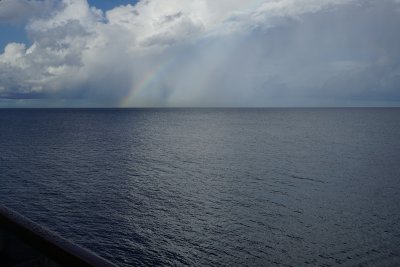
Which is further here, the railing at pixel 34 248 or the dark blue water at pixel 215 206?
the dark blue water at pixel 215 206

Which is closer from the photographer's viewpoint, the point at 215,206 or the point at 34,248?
the point at 34,248

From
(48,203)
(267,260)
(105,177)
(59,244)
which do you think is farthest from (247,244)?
(105,177)

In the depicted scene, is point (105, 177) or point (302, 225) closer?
point (302, 225)

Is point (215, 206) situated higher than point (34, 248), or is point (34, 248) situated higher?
point (34, 248)

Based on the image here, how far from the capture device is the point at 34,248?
10.3 feet

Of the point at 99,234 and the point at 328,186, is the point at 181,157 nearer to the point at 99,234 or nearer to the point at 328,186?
the point at 328,186

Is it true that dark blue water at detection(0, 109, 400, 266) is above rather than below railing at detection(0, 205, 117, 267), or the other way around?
below

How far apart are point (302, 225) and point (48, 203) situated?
2742 cm

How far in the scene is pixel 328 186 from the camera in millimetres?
45531

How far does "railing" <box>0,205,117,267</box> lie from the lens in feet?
8.99

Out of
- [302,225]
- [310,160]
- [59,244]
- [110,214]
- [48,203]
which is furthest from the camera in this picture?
[310,160]

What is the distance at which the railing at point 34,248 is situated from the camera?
274 centimetres

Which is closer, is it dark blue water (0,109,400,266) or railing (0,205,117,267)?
railing (0,205,117,267)

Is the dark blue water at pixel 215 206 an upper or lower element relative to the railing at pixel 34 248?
lower
